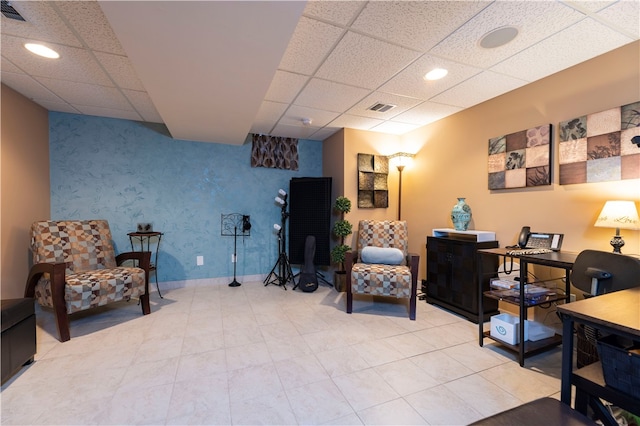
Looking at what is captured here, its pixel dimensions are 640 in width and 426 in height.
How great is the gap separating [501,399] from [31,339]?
3255 millimetres

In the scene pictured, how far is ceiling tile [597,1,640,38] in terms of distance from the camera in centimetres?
155

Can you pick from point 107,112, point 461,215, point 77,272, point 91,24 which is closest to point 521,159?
point 461,215

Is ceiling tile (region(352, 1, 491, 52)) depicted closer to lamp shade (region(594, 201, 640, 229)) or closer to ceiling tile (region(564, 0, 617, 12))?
ceiling tile (region(564, 0, 617, 12))

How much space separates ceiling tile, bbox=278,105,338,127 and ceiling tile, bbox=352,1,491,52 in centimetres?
146

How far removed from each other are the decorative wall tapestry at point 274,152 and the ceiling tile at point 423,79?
2089mm

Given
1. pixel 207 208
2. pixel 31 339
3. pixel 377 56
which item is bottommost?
pixel 31 339

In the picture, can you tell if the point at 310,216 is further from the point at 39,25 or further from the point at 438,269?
the point at 39,25

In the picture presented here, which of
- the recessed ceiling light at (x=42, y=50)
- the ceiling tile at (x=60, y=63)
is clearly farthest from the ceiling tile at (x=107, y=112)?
the recessed ceiling light at (x=42, y=50)

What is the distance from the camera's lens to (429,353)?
205cm

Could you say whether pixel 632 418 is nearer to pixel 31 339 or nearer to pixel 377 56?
pixel 377 56

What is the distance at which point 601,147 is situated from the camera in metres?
2.01

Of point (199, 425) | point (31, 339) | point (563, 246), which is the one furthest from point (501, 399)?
point (31, 339)

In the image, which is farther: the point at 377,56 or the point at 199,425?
the point at 377,56

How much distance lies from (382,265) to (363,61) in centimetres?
220
